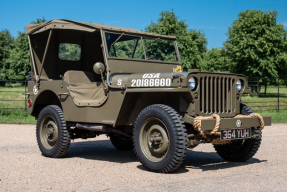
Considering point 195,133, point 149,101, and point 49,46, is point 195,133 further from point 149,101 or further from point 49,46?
point 49,46

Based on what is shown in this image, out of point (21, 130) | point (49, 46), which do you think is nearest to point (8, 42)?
point (21, 130)

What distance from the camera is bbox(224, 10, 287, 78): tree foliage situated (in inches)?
1372

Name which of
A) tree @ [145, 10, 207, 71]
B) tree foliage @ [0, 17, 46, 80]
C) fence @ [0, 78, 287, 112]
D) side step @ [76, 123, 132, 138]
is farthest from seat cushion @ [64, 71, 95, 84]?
tree foliage @ [0, 17, 46, 80]

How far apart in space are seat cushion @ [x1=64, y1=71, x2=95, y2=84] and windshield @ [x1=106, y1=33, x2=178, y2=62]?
1086mm

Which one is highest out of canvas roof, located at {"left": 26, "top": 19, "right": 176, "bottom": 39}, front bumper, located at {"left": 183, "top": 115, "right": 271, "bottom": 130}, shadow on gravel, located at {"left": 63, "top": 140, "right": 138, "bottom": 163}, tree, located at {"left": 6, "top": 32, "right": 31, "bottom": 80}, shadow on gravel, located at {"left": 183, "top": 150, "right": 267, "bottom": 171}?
tree, located at {"left": 6, "top": 32, "right": 31, "bottom": 80}

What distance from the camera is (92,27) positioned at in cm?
665

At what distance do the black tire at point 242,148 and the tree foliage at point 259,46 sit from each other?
29.9 metres

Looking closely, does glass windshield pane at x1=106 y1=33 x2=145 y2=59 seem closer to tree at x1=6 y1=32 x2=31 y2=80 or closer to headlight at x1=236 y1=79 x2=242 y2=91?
headlight at x1=236 y1=79 x2=242 y2=91

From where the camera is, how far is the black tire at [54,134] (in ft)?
22.4

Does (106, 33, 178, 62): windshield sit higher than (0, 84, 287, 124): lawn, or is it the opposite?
(106, 33, 178, 62): windshield

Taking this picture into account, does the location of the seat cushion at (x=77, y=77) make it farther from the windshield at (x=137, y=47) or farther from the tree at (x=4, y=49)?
the tree at (x=4, y=49)

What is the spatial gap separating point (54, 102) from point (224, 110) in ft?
13.1

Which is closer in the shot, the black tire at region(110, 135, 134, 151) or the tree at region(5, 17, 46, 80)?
the black tire at region(110, 135, 134, 151)

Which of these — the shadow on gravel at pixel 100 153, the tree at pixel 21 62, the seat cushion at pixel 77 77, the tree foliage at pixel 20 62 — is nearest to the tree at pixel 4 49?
the tree foliage at pixel 20 62
